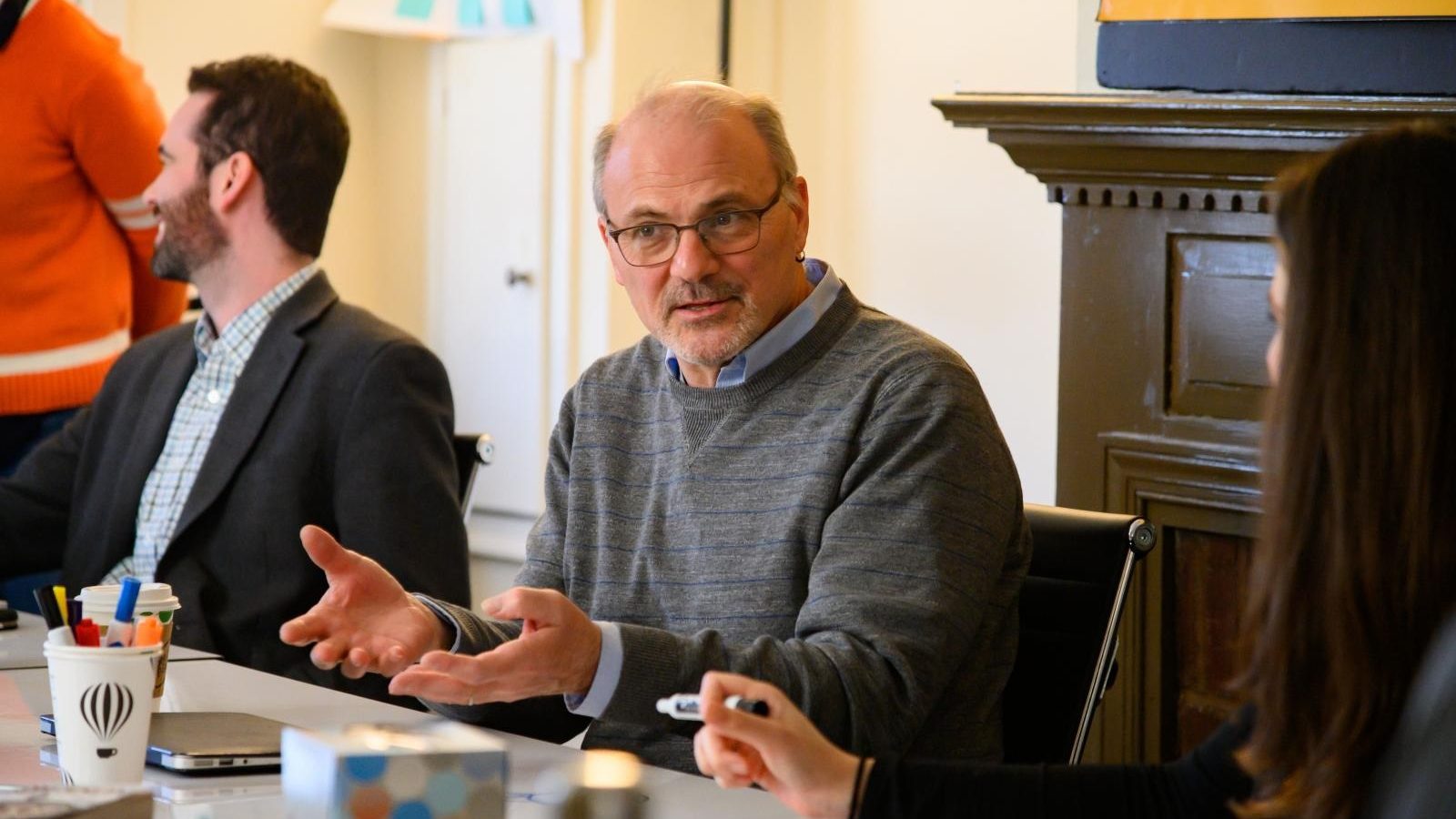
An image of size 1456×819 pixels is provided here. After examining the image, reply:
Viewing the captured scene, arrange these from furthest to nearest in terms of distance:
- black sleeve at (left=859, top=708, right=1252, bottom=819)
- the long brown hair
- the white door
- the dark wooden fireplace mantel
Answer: the white door
the dark wooden fireplace mantel
black sleeve at (left=859, top=708, right=1252, bottom=819)
the long brown hair

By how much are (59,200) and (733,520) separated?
5.73ft

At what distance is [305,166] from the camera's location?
2.54 metres

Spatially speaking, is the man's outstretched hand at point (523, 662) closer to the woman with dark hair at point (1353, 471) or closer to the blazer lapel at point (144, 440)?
the woman with dark hair at point (1353, 471)

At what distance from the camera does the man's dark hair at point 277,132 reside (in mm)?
2523

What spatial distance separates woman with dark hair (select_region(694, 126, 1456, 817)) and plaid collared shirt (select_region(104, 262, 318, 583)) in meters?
1.65

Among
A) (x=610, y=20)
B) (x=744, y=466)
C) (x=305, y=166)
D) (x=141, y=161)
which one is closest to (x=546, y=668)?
(x=744, y=466)

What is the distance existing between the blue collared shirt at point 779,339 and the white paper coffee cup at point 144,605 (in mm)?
584

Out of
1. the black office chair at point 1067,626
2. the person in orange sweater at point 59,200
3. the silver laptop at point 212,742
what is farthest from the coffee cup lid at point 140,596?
the person in orange sweater at point 59,200

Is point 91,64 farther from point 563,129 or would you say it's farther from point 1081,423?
point 1081,423

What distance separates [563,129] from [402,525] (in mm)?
2208

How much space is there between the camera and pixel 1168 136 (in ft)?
8.06

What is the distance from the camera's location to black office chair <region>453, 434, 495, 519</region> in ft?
7.61

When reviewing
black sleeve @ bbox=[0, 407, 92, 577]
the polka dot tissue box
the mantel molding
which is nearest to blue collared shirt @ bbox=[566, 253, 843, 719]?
the polka dot tissue box

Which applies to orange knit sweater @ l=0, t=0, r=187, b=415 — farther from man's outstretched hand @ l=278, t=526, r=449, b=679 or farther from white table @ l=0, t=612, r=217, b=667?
man's outstretched hand @ l=278, t=526, r=449, b=679
